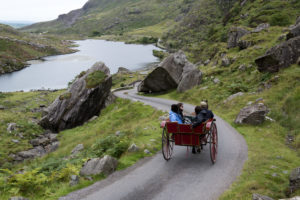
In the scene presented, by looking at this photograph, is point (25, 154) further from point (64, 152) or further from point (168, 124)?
Answer: point (168, 124)

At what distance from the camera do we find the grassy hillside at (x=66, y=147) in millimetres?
9141

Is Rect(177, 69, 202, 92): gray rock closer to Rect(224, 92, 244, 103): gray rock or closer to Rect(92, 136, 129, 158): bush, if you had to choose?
Rect(224, 92, 244, 103): gray rock

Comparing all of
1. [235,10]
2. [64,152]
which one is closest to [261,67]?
[64,152]

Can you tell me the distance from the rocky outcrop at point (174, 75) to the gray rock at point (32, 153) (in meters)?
20.7

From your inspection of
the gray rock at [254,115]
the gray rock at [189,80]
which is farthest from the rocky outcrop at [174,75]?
the gray rock at [254,115]

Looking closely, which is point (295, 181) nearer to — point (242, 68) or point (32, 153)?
point (32, 153)

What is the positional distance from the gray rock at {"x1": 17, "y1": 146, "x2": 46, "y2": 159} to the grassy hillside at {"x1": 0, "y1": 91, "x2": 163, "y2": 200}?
0.96 metres

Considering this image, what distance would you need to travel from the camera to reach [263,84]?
960 inches

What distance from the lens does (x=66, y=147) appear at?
892 inches

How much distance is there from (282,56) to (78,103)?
25.1 metres

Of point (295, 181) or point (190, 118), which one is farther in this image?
point (190, 118)

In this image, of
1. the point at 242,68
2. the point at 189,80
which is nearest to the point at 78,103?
the point at 189,80

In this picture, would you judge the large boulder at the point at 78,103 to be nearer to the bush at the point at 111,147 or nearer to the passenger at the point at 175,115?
the bush at the point at 111,147

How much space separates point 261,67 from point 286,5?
4150cm
